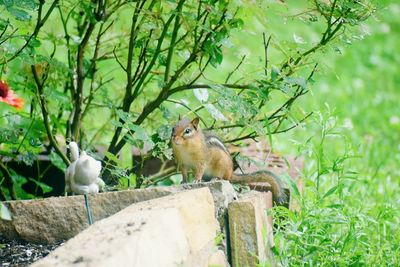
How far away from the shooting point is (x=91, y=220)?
3.18 meters

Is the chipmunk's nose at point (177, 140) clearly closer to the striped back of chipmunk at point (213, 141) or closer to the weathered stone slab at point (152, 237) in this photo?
the striped back of chipmunk at point (213, 141)

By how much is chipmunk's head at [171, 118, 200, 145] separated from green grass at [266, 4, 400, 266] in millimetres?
440

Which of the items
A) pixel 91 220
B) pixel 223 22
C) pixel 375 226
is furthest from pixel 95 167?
pixel 375 226

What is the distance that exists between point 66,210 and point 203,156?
707 millimetres

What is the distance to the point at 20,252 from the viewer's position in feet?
10.7

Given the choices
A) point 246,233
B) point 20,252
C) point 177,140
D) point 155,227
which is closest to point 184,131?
point 177,140

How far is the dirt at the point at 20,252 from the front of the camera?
3.13 meters

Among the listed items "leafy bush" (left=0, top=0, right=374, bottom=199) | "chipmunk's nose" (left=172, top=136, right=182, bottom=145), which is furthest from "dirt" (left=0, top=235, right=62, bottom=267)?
"chipmunk's nose" (left=172, top=136, right=182, bottom=145)

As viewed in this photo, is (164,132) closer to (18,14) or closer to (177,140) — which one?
(177,140)

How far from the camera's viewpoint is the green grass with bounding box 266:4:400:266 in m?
3.50

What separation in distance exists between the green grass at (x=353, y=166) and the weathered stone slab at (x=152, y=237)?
1.62ft

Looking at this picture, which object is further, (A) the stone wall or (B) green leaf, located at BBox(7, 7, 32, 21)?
(B) green leaf, located at BBox(7, 7, 32, 21)

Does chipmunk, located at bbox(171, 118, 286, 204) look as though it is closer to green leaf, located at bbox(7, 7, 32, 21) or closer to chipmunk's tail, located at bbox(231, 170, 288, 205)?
chipmunk's tail, located at bbox(231, 170, 288, 205)

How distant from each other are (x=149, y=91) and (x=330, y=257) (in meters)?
1.16
